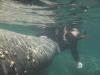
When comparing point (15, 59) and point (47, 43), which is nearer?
point (15, 59)

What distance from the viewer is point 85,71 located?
17344mm

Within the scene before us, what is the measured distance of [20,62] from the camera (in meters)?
5.80

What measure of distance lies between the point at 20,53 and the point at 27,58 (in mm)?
418

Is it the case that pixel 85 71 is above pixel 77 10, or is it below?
below

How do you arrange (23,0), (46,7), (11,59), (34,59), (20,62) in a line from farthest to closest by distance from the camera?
(46,7), (23,0), (34,59), (20,62), (11,59)

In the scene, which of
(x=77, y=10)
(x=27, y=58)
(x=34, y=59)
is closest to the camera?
(x=27, y=58)

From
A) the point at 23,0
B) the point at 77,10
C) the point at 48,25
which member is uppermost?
the point at 23,0

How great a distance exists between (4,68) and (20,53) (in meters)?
1.15

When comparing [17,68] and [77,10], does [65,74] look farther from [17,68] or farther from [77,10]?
[17,68]

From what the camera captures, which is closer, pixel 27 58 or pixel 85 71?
pixel 27 58

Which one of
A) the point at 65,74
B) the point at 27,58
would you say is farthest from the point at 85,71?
the point at 27,58

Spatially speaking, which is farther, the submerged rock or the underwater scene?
the underwater scene

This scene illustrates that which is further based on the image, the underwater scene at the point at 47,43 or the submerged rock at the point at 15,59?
the underwater scene at the point at 47,43

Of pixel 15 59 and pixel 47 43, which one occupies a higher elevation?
pixel 15 59
